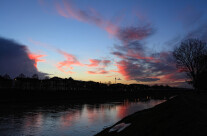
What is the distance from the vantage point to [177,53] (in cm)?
5856

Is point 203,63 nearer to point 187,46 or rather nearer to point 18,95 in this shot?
point 187,46

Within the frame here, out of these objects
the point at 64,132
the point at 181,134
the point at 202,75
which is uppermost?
the point at 202,75

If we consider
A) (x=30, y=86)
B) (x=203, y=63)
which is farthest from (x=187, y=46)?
Answer: (x=30, y=86)

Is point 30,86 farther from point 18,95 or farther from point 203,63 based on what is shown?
point 203,63

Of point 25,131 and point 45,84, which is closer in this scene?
point 25,131

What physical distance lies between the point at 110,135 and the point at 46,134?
9.71 metres

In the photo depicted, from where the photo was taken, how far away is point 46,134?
73.2ft

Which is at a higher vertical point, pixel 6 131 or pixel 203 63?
pixel 203 63

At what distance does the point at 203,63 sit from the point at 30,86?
163 m

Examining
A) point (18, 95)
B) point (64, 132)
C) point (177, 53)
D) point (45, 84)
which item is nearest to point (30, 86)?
point (45, 84)

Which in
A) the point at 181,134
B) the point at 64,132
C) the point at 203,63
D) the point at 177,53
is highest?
the point at 177,53

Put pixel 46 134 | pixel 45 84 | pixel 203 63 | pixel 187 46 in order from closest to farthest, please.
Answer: pixel 46 134 → pixel 203 63 → pixel 187 46 → pixel 45 84

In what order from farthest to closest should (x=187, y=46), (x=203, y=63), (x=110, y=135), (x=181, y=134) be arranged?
(x=187, y=46) < (x=203, y=63) < (x=110, y=135) < (x=181, y=134)

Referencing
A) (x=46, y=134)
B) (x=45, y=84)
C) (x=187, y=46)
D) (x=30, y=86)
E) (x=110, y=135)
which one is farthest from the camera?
(x=45, y=84)
